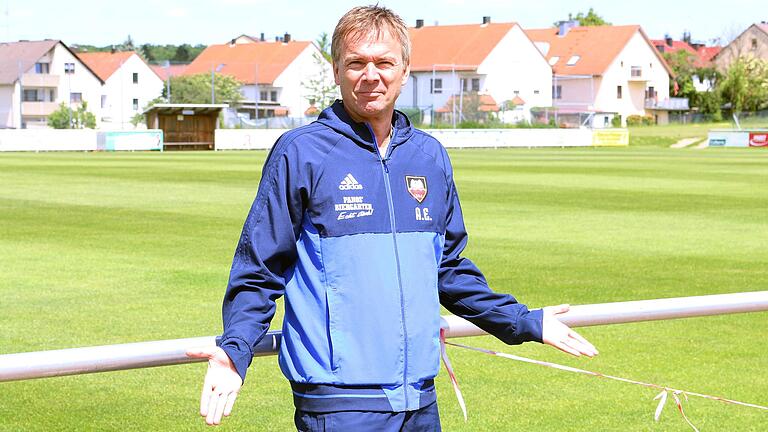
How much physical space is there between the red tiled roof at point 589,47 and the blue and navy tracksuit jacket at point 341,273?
114957 millimetres

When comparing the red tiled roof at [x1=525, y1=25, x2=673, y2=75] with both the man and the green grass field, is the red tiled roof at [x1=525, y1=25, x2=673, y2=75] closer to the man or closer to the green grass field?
the green grass field

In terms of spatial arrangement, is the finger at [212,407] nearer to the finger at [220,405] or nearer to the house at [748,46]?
the finger at [220,405]

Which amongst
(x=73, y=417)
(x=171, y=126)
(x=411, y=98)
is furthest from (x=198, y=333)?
(x=411, y=98)

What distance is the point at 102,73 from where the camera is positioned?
121 metres

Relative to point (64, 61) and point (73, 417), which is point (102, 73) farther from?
point (73, 417)

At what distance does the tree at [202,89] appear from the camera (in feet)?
328

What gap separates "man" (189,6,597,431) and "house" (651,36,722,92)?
431 ft

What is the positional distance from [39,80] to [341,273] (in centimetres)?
10598

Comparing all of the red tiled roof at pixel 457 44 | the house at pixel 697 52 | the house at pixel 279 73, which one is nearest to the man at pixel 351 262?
the red tiled roof at pixel 457 44

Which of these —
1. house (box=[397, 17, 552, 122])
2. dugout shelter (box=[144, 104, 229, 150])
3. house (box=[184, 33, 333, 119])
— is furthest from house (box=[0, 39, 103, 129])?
dugout shelter (box=[144, 104, 229, 150])

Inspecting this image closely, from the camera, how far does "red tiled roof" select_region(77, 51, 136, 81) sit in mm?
120250

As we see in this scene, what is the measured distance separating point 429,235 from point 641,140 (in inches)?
3107

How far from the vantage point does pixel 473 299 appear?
3904mm

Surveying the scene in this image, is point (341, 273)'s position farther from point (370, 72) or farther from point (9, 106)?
point (9, 106)
